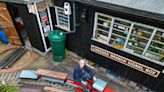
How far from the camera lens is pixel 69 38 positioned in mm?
7758

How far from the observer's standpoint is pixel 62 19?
735 centimetres

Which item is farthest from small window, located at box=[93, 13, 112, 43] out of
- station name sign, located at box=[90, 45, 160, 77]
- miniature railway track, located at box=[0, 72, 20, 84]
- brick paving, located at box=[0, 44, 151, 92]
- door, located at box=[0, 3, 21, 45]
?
door, located at box=[0, 3, 21, 45]

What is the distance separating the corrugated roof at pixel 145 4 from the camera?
4.59 m

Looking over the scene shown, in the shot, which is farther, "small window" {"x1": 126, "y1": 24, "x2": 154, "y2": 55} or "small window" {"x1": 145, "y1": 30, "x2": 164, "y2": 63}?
"small window" {"x1": 126, "y1": 24, "x2": 154, "y2": 55}

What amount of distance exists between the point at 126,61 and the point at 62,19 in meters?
3.69

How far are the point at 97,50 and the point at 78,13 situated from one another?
191 cm

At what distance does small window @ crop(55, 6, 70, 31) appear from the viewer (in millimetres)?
7004

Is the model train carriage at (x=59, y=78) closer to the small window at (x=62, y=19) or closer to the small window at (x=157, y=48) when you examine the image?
the small window at (x=157, y=48)

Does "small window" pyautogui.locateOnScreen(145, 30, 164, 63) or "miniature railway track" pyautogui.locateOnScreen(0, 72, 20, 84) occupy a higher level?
"small window" pyautogui.locateOnScreen(145, 30, 164, 63)

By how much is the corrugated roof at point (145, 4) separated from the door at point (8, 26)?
17.5 feet

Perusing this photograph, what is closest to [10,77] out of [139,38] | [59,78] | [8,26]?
[59,78]

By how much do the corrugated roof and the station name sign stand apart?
2267 millimetres

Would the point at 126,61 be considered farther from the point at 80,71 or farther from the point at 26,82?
the point at 26,82

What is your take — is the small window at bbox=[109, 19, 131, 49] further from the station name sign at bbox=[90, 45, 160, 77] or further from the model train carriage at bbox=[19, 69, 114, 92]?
the model train carriage at bbox=[19, 69, 114, 92]
